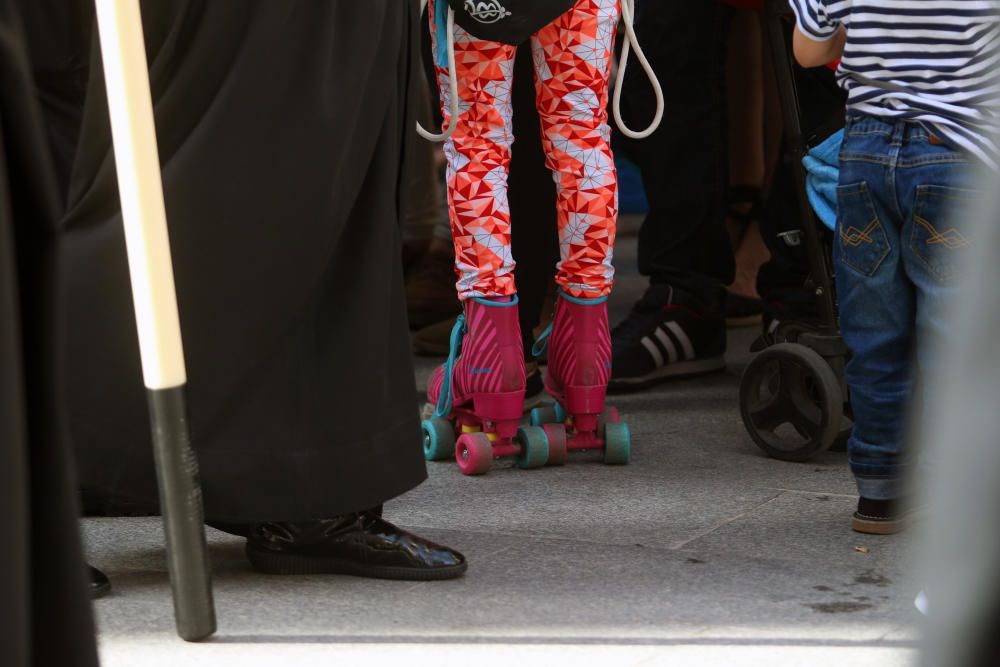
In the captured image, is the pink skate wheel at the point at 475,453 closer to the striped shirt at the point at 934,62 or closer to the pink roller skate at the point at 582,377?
the pink roller skate at the point at 582,377

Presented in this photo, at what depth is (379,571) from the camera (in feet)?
7.99

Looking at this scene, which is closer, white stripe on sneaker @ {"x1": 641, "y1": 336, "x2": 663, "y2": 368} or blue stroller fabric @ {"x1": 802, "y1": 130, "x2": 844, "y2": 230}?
blue stroller fabric @ {"x1": 802, "y1": 130, "x2": 844, "y2": 230}

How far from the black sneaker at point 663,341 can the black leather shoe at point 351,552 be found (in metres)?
1.65

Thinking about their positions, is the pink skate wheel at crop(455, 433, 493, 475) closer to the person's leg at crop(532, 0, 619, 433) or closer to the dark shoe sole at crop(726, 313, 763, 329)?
the person's leg at crop(532, 0, 619, 433)

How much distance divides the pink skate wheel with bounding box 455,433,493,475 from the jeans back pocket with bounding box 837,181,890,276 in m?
0.88

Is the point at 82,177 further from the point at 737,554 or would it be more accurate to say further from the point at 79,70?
the point at 737,554

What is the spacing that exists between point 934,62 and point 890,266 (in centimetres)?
35

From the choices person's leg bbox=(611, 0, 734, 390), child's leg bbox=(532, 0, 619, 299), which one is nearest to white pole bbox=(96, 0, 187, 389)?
child's leg bbox=(532, 0, 619, 299)

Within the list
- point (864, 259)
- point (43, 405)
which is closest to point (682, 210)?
point (864, 259)

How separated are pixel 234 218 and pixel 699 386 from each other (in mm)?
2111

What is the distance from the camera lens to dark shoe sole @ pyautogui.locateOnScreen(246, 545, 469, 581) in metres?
2.43

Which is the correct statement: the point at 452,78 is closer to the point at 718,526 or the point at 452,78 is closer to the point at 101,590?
the point at 718,526

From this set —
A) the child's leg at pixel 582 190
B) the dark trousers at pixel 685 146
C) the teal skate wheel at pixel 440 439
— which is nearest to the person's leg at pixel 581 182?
the child's leg at pixel 582 190

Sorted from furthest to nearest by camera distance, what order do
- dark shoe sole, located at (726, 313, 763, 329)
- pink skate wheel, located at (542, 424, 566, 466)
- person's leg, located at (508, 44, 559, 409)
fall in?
dark shoe sole, located at (726, 313, 763, 329), person's leg, located at (508, 44, 559, 409), pink skate wheel, located at (542, 424, 566, 466)
